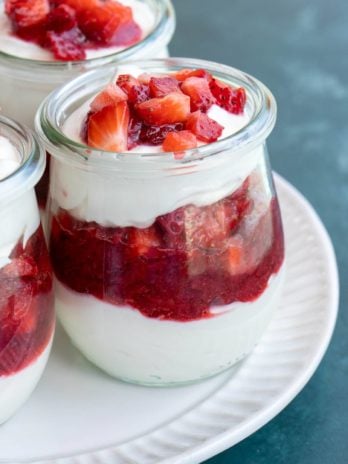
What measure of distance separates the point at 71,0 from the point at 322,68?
1.05 meters

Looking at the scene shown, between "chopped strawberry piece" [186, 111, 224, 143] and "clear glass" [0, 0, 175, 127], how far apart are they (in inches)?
11.3

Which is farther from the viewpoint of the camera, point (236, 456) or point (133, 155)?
point (236, 456)

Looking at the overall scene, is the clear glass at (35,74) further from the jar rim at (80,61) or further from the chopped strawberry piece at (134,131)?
the chopped strawberry piece at (134,131)

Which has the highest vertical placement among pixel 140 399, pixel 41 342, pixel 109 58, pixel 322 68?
pixel 109 58

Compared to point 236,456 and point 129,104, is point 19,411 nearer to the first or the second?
point 236,456

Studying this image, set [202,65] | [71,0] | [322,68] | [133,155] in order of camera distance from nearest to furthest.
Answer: [133,155], [202,65], [71,0], [322,68]

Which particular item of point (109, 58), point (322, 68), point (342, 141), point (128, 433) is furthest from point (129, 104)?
point (322, 68)

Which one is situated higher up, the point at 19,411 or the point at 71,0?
the point at 71,0

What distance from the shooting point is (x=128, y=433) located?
4.35 ft

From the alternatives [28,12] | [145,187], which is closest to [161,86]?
[145,187]

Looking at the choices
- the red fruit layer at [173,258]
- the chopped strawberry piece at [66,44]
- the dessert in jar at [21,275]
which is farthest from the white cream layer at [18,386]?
the chopped strawberry piece at [66,44]

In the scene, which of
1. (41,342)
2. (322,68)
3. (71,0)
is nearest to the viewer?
(41,342)

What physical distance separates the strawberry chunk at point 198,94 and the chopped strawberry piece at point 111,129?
0.32 feet

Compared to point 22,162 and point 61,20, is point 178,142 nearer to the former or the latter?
point 22,162
